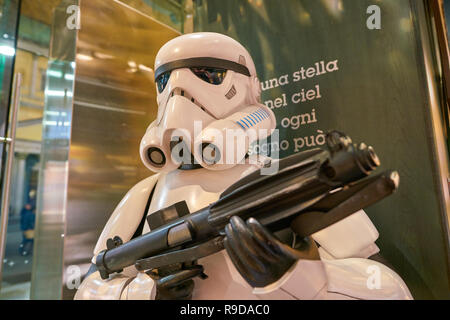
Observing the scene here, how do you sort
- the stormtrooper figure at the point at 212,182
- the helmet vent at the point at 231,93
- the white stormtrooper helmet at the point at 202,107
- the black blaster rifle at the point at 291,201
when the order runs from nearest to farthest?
the black blaster rifle at the point at 291,201 < the stormtrooper figure at the point at 212,182 < the white stormtrooper helmet at the point at 202,107 < the helmet vent at the point at 231,93

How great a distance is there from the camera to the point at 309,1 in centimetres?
150

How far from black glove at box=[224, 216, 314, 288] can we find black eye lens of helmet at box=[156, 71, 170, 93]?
0.64m

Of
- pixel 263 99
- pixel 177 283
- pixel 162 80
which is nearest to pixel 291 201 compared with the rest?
pixel 177 283

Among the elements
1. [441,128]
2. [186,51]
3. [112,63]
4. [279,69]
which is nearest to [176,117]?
[186,51]

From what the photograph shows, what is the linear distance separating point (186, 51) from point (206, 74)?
10 centimetres

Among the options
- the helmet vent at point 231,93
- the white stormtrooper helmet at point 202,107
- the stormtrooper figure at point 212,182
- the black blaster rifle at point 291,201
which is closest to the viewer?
the black blaster rifle at point 291,201

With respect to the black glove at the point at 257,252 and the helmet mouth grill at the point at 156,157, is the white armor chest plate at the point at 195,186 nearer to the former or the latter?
the helmet mouth grill at the point at 156,157

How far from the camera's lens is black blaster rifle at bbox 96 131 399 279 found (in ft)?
1.79

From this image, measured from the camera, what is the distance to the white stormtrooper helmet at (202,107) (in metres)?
0.96

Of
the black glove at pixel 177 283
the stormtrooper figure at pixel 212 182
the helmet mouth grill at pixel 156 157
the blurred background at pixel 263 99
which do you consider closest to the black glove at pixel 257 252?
the stormtrooper figure at pixel 212 182


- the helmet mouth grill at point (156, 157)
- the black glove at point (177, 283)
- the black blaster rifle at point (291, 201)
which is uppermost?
the helmet mouth grill at point (156, 157)

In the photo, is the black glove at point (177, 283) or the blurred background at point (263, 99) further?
the blurred background at point (263, 99)

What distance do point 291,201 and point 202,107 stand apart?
20.7 inches
